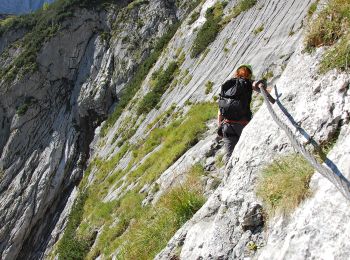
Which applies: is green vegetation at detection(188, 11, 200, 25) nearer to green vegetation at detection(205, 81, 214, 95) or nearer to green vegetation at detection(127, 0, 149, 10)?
green vegetation at detection(205, 81, 214, 95)

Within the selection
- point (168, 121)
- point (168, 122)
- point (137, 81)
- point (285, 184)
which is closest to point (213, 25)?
point (168, 121)

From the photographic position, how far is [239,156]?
700 centimetres

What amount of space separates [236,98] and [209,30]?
2257cm

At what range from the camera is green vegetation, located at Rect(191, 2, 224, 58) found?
29875 mm

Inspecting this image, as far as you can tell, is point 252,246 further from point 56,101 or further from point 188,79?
point 56,101

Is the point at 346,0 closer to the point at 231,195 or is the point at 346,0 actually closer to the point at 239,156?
the point at 239,156

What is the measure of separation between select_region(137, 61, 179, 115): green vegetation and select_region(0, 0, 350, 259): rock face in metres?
0.84

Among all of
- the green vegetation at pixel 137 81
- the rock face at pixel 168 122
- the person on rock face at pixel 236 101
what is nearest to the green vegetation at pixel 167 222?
the rock face at pixel 168 122

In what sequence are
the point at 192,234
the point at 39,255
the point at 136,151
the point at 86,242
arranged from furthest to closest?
the point at 39,255 → the point at 136,151 → the point at 86,242 → the point at 192,234

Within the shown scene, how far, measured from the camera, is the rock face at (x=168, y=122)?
5207 mm

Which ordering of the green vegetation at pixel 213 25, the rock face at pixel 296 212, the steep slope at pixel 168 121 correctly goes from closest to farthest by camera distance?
the rock face at pixel 296 212
the steep slope at pixel 168 121
the green vegetation at pixel 213 25

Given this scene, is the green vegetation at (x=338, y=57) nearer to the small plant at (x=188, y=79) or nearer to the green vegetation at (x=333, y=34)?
the green vegetation at (x=333, y=34)

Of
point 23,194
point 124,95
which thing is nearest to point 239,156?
point 124,95

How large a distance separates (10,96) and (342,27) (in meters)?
44.9
